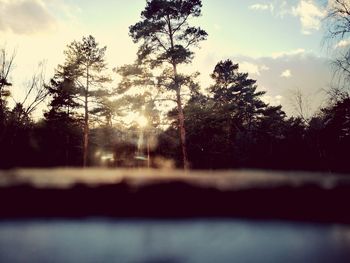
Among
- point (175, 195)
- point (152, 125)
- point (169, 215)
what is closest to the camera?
point (175, 195)

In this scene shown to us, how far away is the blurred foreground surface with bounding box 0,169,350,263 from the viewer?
672 centimetres

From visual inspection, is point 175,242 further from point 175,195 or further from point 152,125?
point 152,125

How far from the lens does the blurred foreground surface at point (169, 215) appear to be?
6.72 m

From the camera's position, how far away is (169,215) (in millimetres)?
8438

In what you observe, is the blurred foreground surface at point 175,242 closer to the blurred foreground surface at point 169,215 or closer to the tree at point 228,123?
the blurred foreground surface at point 169,215

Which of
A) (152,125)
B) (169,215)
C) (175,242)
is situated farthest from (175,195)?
(152,125)

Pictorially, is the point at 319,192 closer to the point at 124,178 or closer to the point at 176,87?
the point at 124,178

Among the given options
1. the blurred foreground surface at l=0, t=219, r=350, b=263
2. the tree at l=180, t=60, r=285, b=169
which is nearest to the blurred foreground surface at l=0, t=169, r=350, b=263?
the blurred foreground surface at l=0, t=219, r=350, b=263

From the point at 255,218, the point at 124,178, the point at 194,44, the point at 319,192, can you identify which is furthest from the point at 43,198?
the point at 194,44

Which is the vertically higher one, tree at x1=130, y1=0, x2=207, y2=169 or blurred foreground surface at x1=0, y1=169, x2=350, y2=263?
tree at x1=130, y1=0, x2=207, y2=169

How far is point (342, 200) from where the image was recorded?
759 centimetres

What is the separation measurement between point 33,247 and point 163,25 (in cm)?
1454

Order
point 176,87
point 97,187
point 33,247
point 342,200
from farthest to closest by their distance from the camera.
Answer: point 176,87
point 97,187
point 342,200
point 33,247

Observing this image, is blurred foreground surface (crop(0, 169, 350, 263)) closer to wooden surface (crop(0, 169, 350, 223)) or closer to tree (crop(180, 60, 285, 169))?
wooden surface (crop(0, 169, 350, 223))
